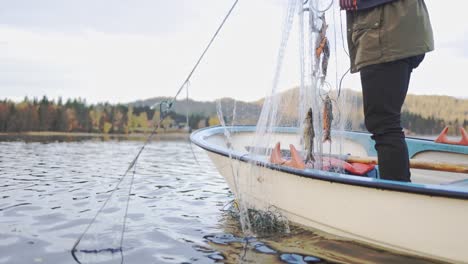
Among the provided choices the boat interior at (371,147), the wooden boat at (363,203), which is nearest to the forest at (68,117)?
the boat interior at (371,147)

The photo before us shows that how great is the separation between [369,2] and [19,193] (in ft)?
17.1

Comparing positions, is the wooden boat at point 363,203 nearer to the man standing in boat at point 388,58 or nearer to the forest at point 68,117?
the man standing in boat at point 388,58

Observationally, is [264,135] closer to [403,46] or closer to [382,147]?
[382,147]

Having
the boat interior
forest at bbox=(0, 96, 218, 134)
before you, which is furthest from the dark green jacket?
forest at bbox=(0, 96, 218, 134)

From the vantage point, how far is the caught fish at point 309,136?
13.3 ft

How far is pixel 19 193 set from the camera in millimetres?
6090

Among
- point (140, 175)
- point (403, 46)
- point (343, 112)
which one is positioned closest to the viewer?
point (403, 46)

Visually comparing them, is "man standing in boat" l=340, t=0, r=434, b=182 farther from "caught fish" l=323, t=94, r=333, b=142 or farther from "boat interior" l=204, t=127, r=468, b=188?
"boat interior" l=204, t=127, r=468, b=188

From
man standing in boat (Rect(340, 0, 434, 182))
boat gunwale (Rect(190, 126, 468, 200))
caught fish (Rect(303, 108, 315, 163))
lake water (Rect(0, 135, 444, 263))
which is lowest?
lake water (Rect(0, 135, 444, 263))

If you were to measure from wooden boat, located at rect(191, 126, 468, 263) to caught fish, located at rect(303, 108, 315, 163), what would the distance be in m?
0.39

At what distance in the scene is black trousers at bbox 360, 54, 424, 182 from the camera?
10.4 ft

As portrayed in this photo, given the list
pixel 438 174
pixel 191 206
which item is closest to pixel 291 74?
pixel 191 206

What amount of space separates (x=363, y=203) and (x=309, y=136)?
95 centimetres

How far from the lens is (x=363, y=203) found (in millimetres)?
3348
